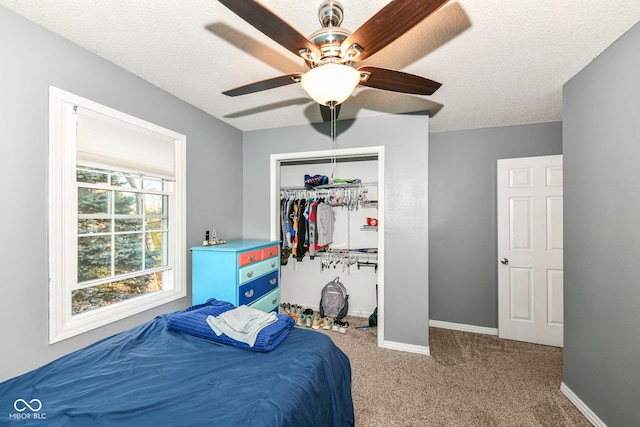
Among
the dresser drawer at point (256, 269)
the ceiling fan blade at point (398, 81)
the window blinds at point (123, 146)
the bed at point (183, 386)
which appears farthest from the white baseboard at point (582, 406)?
the window blinds at point (123, 146)

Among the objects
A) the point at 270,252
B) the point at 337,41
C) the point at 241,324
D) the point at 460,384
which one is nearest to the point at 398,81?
the point at 337,41

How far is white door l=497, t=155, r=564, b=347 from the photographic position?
9.98ft

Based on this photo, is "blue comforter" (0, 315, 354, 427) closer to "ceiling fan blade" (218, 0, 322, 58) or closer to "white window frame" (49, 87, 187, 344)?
"white window frame" (49, 87, 187, 344)

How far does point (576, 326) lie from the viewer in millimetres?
2127

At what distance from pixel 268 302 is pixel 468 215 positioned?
2620 millimetres

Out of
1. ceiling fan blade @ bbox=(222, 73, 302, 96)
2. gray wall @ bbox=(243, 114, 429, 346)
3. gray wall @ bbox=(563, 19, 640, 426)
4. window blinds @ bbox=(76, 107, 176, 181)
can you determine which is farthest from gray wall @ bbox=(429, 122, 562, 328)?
window blinds @ bbox=(76, 107, 176, 181)

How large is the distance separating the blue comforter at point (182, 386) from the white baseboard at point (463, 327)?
245 centimetres

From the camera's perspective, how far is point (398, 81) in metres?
1.48

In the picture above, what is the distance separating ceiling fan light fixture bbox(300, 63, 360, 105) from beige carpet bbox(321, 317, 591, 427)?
6.76 feet

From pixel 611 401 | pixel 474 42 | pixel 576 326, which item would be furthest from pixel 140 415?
pixel 576 326

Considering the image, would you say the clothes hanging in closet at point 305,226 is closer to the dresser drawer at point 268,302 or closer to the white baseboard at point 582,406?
the dresser drawer at point 268,302

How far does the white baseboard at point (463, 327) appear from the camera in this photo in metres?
3.38

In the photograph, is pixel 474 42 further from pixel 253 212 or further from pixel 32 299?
pixel 32 299

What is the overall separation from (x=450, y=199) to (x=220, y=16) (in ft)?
10.3
